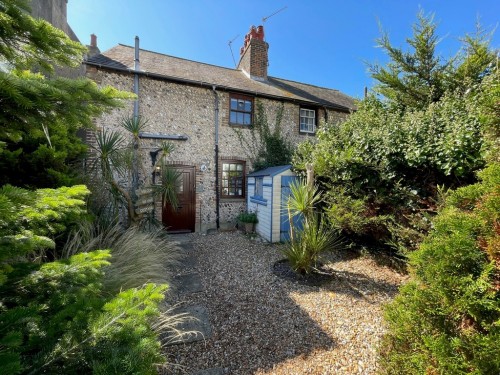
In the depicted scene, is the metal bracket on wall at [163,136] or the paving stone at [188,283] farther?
the metal bracket on wall at [163,136]

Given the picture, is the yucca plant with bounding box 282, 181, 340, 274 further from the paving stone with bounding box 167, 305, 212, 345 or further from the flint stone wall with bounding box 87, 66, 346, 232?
the flint stone wall with bounding box 87, 66, 346, 232

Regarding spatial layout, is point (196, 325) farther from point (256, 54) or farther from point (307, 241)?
point (256, 54)

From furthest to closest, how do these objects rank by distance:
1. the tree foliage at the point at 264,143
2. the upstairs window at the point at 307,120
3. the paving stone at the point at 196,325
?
the upstairs window at the point at 307,120 < the tree foliage at the point at 264,143 < the paving stone at the point at 196,325

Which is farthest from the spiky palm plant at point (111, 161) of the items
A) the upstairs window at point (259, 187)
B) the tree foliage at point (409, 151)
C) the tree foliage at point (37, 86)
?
the tree foliage at point (409, 151)

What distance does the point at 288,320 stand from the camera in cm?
293

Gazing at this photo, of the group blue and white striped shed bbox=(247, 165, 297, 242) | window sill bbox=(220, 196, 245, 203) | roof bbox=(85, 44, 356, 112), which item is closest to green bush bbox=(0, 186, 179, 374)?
blue and white striped shed bbox=(247, 165, 297, 242)

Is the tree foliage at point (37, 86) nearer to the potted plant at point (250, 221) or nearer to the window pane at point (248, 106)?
the potted plant at point (250, 221)

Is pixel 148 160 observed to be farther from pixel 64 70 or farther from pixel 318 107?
pixel 318 107

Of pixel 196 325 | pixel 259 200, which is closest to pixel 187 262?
pixel 196 325

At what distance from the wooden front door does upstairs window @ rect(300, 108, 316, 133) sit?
5.40m

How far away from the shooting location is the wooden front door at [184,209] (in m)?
8.04

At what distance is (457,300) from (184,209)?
7.77 m

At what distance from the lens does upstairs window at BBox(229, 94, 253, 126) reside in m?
8.92

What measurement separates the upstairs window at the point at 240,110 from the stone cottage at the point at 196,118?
0.13 ft
